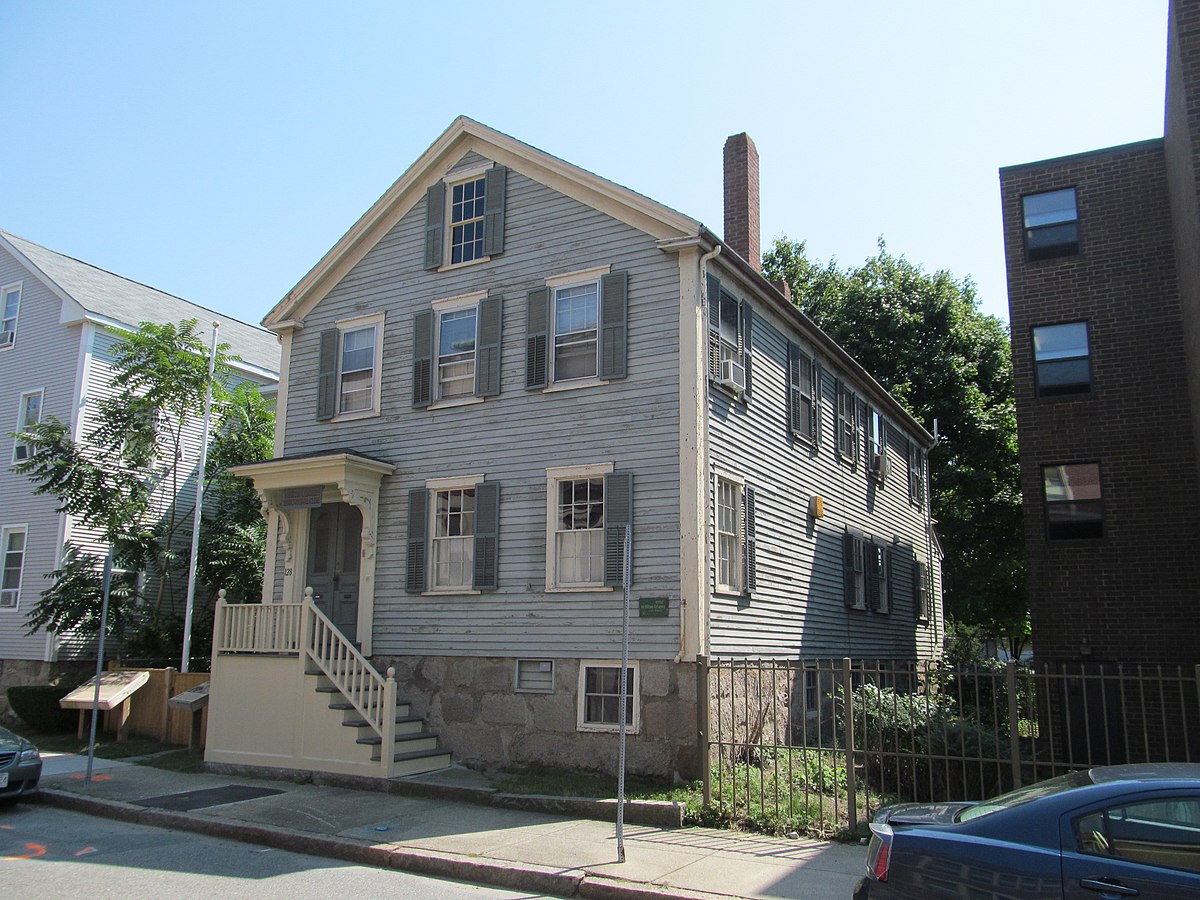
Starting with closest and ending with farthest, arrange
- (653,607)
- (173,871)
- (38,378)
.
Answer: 1. (173,871)
2. (653,607)
3. (38,378)

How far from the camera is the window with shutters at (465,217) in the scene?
15398 millimetres

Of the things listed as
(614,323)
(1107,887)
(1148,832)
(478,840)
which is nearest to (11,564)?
(614,323)

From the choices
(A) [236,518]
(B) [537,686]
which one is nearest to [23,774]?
(B) [537,686]

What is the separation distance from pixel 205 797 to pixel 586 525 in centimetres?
611

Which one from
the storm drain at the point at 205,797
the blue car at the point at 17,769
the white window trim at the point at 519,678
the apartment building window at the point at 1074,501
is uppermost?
the apartment building window at the point at 1074,501

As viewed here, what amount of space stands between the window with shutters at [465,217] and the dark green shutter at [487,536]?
Result: 386cm

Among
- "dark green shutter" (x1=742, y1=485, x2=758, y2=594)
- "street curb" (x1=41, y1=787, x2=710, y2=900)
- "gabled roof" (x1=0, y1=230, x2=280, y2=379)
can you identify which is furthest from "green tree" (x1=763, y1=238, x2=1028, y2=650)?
"street curb" (x1=41, y1=787, x2=710, y2=900)

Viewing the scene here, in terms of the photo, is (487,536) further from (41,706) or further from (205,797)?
(41,706)

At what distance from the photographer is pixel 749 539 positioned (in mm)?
14352

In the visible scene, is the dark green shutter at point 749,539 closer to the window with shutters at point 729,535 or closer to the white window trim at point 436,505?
the window with shutters at point 729,535

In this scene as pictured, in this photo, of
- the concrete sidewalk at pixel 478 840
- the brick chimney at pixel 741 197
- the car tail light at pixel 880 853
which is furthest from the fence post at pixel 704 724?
A: the brick chimney at pixel 741 197

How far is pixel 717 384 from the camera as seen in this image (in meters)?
13.7

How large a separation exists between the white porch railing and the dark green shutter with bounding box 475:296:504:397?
4.00 meters

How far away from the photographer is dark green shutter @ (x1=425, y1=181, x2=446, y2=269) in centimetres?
1588
